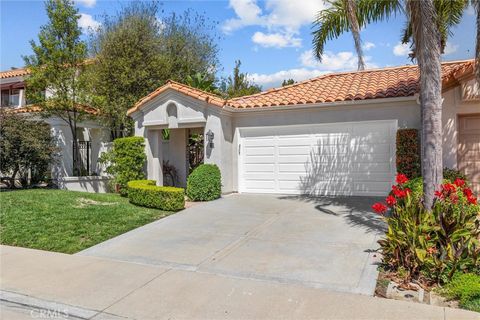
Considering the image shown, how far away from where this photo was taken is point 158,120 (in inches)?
558

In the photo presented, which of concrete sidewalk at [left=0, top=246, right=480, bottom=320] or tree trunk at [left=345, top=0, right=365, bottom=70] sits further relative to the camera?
tree trunk at [left=345, top=0, right=365, bottom=70]

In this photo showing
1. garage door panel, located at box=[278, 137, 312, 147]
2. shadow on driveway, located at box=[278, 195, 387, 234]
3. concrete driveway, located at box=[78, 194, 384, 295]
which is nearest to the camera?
concrete driveway, located at box=[78, 194, 384, 295]

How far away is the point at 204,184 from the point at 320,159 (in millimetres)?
4122

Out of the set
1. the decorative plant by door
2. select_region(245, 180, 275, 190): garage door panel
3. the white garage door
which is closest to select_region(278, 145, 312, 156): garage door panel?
the white garage door

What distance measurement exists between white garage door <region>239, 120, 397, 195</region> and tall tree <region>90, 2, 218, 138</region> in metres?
5.92

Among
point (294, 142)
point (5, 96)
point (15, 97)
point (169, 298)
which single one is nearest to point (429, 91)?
point (169, 298)

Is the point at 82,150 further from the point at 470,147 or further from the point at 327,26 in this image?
the point at 470,147

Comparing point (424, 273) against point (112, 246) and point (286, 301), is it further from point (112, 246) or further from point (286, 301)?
point (112, 246)

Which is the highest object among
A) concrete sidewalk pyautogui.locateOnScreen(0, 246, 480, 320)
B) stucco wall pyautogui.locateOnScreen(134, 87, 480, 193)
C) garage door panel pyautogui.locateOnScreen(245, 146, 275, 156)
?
stucco wall pyautogui.locateOnScreen(134, 87, 480, 193)

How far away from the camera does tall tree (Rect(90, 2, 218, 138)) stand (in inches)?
643

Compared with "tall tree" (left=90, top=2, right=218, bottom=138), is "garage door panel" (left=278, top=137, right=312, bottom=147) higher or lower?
lower

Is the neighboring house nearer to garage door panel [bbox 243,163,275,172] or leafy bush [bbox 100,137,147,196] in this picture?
leafy bush [bbox 100,137,147,196]

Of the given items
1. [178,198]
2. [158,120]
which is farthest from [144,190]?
[158,120]

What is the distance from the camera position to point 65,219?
949 cm
